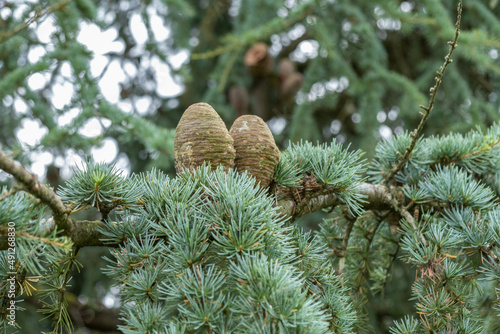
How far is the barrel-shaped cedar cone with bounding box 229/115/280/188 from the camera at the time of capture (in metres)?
0.68

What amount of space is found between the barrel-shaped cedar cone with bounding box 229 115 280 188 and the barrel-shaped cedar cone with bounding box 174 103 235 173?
2cm

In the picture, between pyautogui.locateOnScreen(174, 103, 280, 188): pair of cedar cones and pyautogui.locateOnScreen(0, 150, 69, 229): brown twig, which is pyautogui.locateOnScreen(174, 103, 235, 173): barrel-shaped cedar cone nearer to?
pyautogui.locateOnScreen(174, 103, 280, 188): pair of cedar cones

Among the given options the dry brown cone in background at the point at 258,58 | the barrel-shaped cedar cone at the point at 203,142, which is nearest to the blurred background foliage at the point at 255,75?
the dry brown cone in background at the point at 258,58

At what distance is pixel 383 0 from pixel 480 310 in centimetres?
126

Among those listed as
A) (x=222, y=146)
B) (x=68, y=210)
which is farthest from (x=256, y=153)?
(x=68, y=210)

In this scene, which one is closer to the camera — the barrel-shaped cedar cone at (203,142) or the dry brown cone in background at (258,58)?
the barrel-shaped cedar cone at (203,142)

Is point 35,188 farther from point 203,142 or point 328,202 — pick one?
point 328,202

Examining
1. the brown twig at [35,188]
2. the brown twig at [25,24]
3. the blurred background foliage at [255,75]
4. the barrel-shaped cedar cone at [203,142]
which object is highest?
the blurred background foliage at [255,75]

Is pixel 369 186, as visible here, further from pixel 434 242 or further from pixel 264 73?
pixel 264 73

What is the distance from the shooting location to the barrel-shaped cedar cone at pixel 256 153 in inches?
27.0

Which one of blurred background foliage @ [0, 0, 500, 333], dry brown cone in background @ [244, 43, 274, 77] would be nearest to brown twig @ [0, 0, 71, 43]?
blurred background foliage @ [0, 0, 500, 333]

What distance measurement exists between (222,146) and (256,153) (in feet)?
0.17

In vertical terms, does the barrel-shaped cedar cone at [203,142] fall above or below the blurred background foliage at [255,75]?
below

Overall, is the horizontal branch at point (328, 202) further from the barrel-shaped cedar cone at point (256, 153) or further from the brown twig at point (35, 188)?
the brown twig at point (35, 188)
